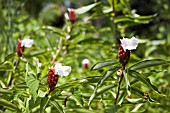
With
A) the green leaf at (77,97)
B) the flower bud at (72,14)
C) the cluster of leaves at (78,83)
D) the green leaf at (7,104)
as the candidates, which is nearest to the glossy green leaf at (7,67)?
the cluster of leaves at (78,83)

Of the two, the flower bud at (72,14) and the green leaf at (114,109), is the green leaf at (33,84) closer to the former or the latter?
the green leaf at (114,109)

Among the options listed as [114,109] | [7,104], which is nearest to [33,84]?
[7,104]

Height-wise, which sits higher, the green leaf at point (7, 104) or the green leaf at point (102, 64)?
the green leaf at point (102, 64)

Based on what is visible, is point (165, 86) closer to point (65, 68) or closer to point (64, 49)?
point (64, 49)

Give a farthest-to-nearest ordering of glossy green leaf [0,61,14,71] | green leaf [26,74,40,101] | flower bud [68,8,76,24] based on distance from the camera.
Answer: flower bud [68,8,76,24]
glossy green leaf [0,61,14,71]
green leaf [26,74,40,101]

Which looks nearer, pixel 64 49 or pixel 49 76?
pixel 49 76

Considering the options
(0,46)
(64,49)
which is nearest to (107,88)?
(64,49)

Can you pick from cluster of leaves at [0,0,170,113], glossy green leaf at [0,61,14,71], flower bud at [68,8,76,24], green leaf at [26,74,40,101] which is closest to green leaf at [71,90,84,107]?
cluster of leaves at [0,0,170,113]

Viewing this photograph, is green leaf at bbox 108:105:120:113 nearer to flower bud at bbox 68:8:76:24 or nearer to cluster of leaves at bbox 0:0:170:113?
cluster of leaves at bbox 0:0:170:113

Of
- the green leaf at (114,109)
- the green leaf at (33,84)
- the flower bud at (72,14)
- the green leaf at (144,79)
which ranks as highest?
the flower bud at (72,14)
